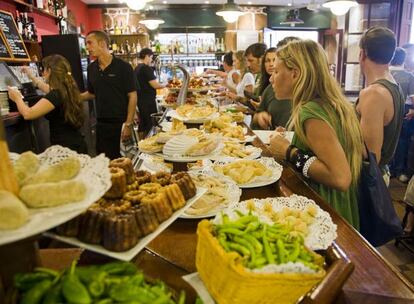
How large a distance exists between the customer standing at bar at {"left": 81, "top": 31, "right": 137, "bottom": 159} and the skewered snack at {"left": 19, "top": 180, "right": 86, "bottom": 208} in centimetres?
370

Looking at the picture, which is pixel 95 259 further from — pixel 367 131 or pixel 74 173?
pixel 367 131

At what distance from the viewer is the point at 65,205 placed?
0.67 m

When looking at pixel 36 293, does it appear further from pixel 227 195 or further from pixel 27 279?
pixel 227 195

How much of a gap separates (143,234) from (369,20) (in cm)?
945

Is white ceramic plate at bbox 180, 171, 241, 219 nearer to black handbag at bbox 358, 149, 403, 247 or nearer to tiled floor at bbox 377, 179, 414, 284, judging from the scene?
black handbag at bbox 358, 149, 403, 247

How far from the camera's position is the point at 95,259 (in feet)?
3.28

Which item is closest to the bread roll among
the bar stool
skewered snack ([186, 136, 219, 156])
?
skewered snack ([186, 136, 219, 156])

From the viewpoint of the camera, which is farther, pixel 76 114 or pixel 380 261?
pixel 76 114

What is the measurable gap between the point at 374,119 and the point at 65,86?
2.65 m

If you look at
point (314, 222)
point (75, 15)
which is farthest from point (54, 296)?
point (75, 15)

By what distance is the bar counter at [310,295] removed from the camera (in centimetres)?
94

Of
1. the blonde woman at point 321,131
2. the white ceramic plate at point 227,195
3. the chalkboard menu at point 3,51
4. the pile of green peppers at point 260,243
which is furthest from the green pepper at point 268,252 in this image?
the chalkboard menu at point 3,51

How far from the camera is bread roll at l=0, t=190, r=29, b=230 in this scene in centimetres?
60

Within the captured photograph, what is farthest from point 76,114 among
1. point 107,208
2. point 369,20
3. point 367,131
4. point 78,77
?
point 369,20
